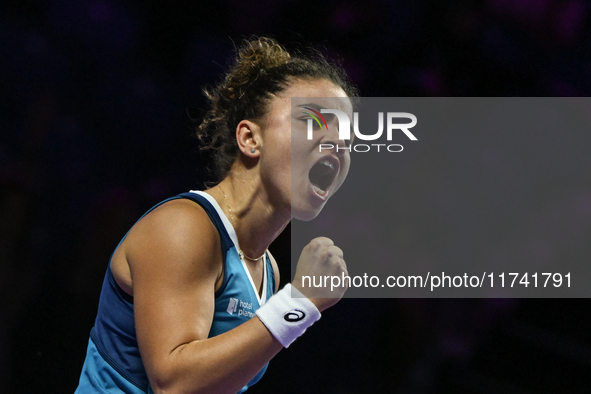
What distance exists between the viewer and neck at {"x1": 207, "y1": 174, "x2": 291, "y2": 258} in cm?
118

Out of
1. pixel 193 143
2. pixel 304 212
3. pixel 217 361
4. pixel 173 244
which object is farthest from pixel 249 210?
pixel 193 143

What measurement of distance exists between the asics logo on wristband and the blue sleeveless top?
0.19 meters

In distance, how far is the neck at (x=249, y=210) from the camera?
1.18 meters

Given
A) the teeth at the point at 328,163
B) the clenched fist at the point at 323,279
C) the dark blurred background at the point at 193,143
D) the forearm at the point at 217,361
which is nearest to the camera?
the forearm at the point at 217,361

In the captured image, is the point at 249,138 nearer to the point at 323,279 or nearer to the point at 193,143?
the point at 323,279

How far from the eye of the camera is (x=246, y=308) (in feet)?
3.64

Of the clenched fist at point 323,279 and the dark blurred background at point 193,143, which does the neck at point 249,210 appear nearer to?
the clenched fist at point 323,279

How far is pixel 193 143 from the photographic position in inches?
91.4

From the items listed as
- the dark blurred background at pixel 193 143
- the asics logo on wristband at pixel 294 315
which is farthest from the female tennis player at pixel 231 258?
the dark blurred background at pixel 193 143

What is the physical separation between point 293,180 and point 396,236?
48 centimetres

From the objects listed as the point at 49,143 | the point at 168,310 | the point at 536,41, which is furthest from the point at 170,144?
the point at 536,41

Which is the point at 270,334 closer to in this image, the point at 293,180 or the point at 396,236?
the point at 293,180

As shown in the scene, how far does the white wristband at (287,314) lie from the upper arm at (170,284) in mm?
120

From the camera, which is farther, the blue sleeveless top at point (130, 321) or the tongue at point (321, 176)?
the tongue at point (321, 176)
